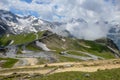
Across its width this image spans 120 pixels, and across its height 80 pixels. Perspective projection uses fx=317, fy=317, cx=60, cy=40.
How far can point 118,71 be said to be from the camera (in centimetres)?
4447

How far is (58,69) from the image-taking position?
59.7 m

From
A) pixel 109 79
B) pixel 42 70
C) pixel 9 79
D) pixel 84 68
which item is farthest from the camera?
pixel 42 70

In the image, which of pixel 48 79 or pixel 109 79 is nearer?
pixel 109 79

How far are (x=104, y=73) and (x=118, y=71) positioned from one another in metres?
2.29

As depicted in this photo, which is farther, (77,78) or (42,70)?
(42,70)

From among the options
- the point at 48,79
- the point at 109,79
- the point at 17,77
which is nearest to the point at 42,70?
the point at 17,77

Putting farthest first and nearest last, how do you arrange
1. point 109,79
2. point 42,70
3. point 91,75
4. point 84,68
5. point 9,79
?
point 42,70
point 84,68
point 9,79
point 91,75
point 109,79

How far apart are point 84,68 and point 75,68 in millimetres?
1924

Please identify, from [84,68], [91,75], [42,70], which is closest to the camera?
[91,75]

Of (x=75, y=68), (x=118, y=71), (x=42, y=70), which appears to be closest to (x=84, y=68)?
(x=75, y=68)

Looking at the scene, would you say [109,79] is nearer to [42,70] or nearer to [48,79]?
[48,79]

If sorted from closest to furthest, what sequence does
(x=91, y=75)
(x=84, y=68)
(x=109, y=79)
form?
(x=109, y=79)
(x=91, y=75)
(x=84, y=68)

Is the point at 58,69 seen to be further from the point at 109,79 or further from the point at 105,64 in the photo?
the point at 109,79

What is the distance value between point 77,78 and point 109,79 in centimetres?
416
